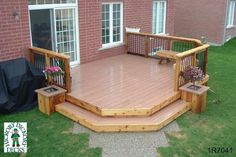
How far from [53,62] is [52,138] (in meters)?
2.20

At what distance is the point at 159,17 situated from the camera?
12438mm

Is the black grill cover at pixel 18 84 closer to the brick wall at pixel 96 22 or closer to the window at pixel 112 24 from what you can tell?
the brick wall at pixel 96 22

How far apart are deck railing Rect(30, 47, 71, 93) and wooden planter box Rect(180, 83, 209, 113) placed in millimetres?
2665

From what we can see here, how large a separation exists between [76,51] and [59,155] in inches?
181

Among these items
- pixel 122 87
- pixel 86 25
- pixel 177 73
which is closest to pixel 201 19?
pixel 86 25

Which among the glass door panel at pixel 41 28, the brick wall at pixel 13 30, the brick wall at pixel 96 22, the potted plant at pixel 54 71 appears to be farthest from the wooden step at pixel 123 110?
the brick wall at pixel 96 22

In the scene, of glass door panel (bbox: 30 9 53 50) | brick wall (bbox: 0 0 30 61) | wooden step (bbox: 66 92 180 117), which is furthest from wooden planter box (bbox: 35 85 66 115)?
glass door panel (bbox: 30 9 53 50)

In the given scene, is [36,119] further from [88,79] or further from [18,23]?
[18,23]

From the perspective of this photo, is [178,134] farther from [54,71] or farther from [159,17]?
[159,17]

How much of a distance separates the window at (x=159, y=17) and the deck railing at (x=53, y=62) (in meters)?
5.83

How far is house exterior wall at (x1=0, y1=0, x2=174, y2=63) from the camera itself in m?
7.33

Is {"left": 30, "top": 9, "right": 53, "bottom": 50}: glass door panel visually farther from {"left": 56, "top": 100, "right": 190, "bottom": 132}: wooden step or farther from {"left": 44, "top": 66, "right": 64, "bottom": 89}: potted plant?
{"left": 56, "top": 100, "right": 190, "bottom": 132}: wooden step

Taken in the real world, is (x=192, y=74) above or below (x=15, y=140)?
above

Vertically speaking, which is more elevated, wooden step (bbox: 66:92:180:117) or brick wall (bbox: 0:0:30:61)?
brick wall (bbox: 0:0:30:61)
